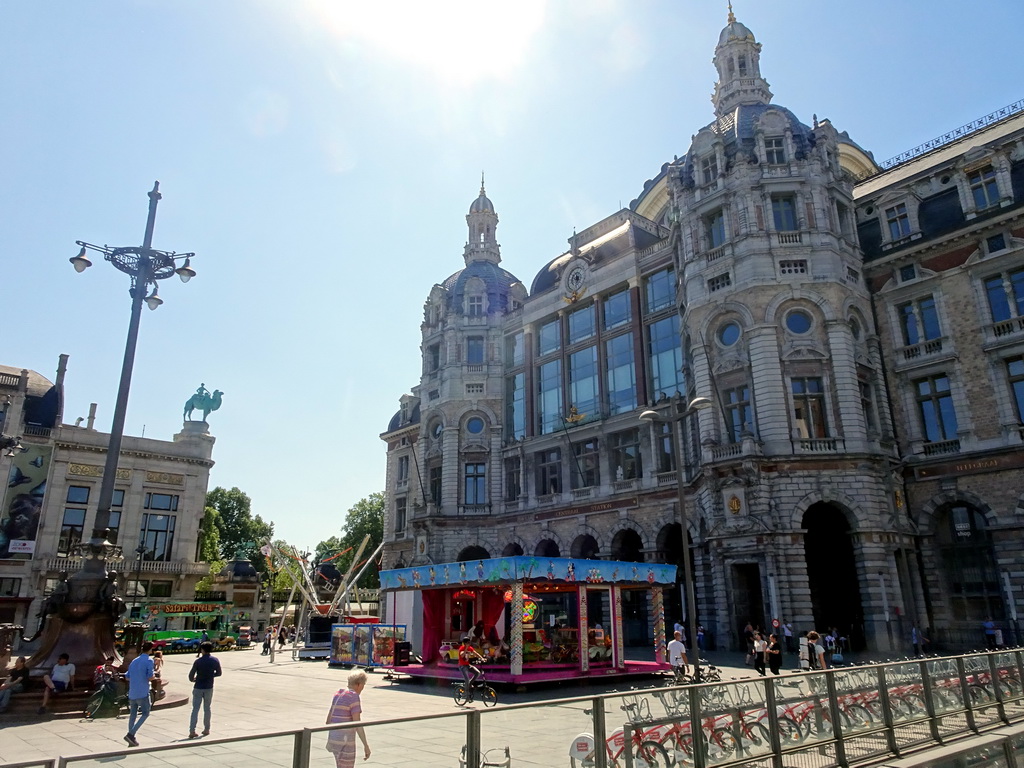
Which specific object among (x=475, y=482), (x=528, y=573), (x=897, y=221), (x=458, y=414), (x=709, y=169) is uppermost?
(x=709, y=169)

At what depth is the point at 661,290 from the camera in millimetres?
45281

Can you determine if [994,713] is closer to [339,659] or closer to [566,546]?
[339,659]

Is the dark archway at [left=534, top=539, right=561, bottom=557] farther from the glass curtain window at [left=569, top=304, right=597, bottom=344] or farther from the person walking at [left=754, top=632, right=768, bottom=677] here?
the person walking at [left=754, top=632, right=768, bottom=677]

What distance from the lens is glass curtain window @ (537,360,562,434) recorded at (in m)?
50.1

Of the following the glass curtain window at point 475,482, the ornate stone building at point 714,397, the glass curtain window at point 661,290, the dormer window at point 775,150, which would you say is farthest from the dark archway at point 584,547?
the dormer window at point 775,150

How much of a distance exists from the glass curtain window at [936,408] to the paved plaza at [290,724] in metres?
15.1

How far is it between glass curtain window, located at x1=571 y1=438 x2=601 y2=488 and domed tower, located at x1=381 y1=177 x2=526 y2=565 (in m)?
6.91

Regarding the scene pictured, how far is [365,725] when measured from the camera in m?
6.71

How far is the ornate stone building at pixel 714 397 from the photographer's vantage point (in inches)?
1284

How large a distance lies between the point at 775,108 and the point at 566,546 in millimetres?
28891

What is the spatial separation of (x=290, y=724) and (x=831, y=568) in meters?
28.7

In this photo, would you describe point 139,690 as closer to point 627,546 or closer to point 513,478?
point 627,546

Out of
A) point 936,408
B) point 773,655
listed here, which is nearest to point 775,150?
point 936,408

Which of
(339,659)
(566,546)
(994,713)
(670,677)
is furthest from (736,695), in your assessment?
(566,546)
